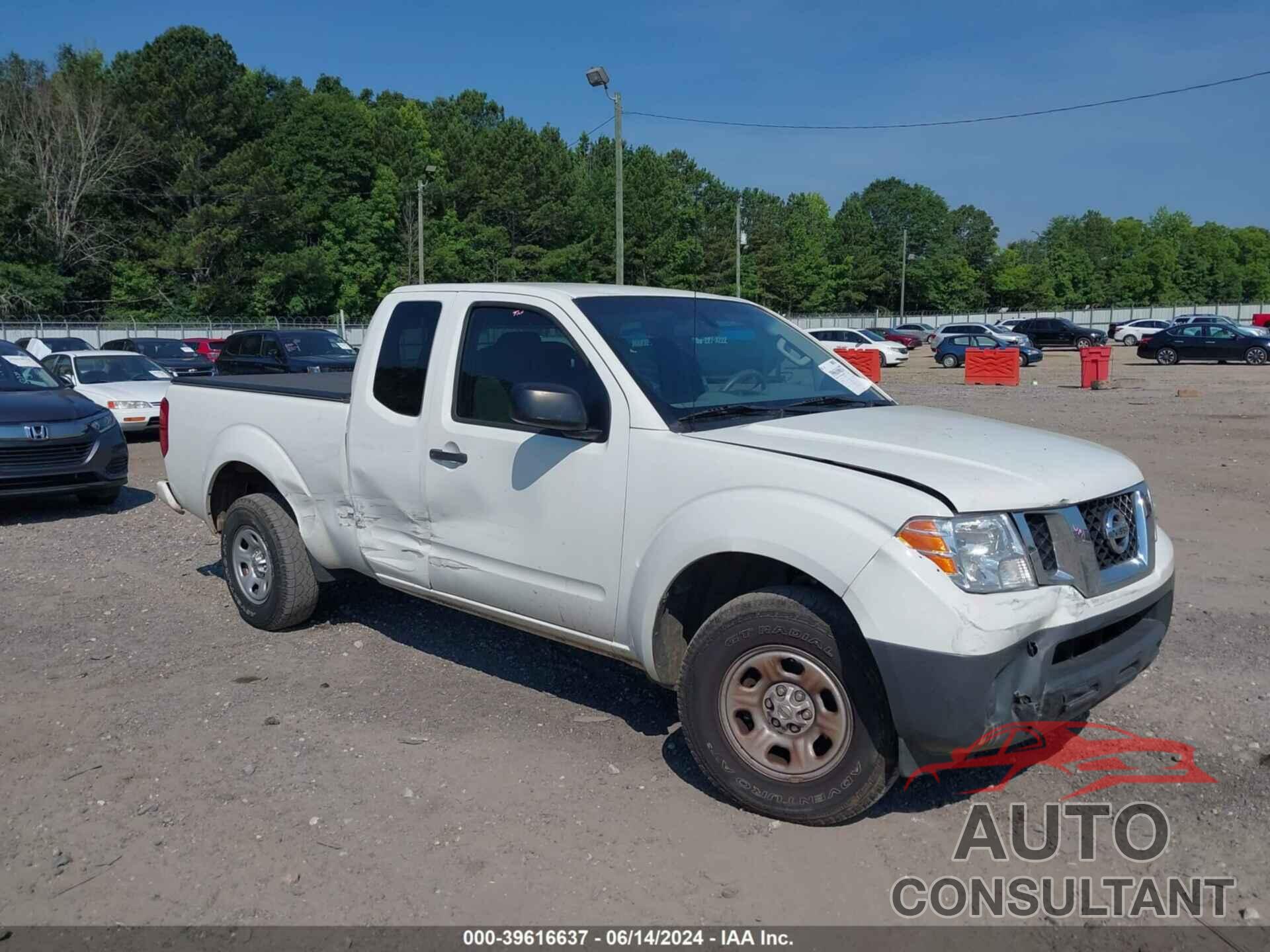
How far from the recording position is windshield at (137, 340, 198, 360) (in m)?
26.5

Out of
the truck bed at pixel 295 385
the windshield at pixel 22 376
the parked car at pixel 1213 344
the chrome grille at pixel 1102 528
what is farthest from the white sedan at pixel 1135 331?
the chrome grille at pixel 1102 528

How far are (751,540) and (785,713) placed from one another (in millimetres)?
629

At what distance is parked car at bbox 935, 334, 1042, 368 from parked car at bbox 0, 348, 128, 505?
33.3m

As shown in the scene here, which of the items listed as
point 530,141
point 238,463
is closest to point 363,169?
point 530,141

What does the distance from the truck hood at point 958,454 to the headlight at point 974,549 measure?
0.21ft

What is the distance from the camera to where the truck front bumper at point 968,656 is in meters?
3.35

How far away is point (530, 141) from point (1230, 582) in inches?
2892

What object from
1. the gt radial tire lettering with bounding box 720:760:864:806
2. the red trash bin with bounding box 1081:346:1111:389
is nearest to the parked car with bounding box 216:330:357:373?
the gt radial tire lettering with bounding box 720:760:864:806

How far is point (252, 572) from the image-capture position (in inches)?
251

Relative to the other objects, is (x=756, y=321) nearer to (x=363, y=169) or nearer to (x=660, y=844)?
(x=660, y=844)

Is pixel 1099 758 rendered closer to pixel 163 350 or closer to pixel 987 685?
pixel 987 685

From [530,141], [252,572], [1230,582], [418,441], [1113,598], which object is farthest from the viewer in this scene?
[530,141]

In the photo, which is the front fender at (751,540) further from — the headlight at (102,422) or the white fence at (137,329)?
the white fence at (137,329)

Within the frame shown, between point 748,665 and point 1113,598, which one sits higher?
point 1113,598
